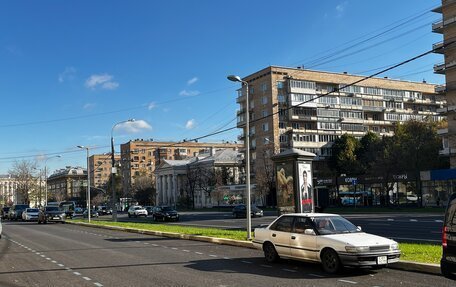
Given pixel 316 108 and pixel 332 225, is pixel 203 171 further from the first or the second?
pixel 332 225

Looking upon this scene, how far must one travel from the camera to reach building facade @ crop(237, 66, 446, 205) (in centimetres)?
9944

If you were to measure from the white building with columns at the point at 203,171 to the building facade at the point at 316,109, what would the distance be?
6.75 metres

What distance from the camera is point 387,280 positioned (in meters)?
10.9

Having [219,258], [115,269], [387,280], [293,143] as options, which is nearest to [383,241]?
[387,280]

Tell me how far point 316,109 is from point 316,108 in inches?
8.2

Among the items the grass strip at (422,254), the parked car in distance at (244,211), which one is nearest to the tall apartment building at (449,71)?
the parked car in distance at (244,211)

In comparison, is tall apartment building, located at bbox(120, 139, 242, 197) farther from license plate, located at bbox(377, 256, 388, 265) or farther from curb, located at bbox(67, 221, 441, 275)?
license plate, located at bbox(377, 256, 388, 265)

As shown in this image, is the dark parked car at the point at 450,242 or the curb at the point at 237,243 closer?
the dark parked car at the point at 450,242

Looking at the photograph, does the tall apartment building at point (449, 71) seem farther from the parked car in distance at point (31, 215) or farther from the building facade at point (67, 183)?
the building facade at point (67, 183)

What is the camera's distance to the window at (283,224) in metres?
13.8

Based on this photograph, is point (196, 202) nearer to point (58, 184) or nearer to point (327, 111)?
point (327, 111)

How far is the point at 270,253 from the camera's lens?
1427 cm

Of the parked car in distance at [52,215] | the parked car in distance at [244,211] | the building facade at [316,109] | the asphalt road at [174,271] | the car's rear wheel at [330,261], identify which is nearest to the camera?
the asphalt road at [174,271]

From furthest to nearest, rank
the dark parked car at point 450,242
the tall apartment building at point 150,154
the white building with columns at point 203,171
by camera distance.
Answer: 1. the tall apartment building at point 150,154
2. the white building with columns at point 203,171
3. the dark parked car at point 450,242
